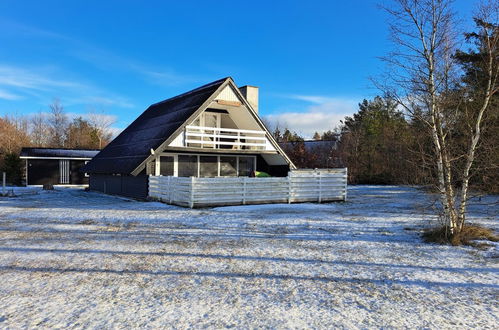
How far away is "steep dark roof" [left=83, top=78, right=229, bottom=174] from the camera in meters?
16.1

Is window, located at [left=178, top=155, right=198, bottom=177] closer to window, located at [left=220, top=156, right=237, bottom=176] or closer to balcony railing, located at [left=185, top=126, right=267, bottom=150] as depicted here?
balcony railing, located at [left=185, top=126, right=267, bottom=150]

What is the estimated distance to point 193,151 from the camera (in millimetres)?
16984

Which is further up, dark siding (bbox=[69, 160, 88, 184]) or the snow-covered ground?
dark siding (bbox=[69, 160, 88, 184])

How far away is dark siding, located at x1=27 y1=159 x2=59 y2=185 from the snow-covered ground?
19525 millimetres

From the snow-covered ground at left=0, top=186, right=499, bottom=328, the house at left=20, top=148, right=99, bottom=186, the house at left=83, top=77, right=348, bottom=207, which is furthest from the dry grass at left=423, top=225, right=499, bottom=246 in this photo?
the house at left=20, top=148, right=99, bottom=186

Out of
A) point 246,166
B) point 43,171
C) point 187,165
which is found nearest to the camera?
point 187,165

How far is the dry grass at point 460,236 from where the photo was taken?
25.3 feet

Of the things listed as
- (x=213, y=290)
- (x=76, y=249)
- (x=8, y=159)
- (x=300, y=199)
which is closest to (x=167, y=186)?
(x=300, y=199)

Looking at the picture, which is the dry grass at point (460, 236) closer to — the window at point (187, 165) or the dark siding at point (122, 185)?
the dark siding at point (122, 185)

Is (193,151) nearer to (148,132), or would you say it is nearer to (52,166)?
(148,132)

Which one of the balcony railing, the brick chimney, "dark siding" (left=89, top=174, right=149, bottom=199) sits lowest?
"dark siding" (left=89, top=174, right=149, bottom=199)

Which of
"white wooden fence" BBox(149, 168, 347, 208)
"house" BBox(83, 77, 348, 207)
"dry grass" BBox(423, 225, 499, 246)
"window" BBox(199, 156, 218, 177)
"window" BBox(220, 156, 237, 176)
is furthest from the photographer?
"window" BBox(220, 156, 237, 176)

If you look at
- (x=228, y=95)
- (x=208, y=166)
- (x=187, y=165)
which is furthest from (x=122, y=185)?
(x=228, y=95)

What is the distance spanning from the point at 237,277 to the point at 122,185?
14126 millimetres
